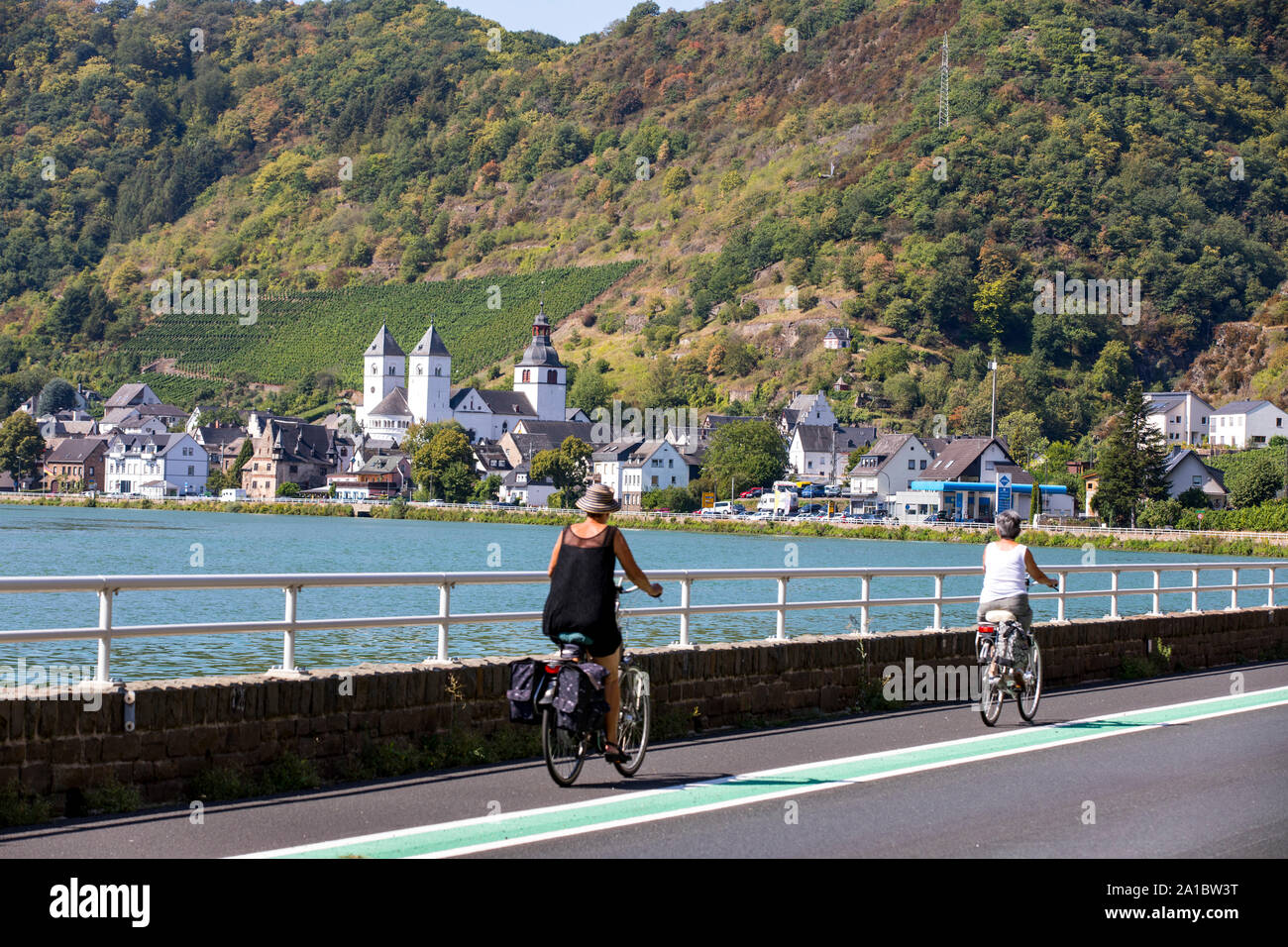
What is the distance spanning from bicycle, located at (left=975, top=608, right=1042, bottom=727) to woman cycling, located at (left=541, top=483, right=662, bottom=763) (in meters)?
4.75

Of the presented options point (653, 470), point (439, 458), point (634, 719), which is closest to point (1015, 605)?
point (634, 719)

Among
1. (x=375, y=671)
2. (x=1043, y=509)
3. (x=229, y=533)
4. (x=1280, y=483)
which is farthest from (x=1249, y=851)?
(x=1043, y=509)

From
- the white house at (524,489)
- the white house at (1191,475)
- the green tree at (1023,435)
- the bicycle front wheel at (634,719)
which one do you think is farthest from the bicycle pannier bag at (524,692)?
the green tree at (1023,435)

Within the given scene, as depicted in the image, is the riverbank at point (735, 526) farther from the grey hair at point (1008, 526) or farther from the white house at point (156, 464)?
the grey hair at point (1008, 526)

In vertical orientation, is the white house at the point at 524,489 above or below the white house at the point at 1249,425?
below

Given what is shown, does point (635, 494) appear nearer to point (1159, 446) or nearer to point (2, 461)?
point (1159, 446)

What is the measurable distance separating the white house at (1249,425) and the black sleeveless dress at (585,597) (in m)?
166

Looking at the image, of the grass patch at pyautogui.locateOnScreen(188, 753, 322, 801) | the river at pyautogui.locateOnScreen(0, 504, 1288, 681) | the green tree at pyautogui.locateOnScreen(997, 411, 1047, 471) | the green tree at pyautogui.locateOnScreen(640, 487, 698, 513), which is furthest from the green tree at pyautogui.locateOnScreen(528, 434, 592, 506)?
the grass patch at pyautogui.locateOnScreen(188, 753, 322, 801)

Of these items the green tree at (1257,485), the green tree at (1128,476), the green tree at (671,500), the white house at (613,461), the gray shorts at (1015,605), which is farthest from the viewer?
the white house at (613,461)

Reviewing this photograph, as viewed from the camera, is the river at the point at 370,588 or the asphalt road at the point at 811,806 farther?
the river at the point at 370,588

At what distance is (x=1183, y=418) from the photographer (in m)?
170

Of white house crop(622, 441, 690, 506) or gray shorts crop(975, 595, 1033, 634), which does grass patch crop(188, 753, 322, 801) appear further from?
white house crop(622, 441, 690, 506)

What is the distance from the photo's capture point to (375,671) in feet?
36.5

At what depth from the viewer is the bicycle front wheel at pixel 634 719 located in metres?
10.9
